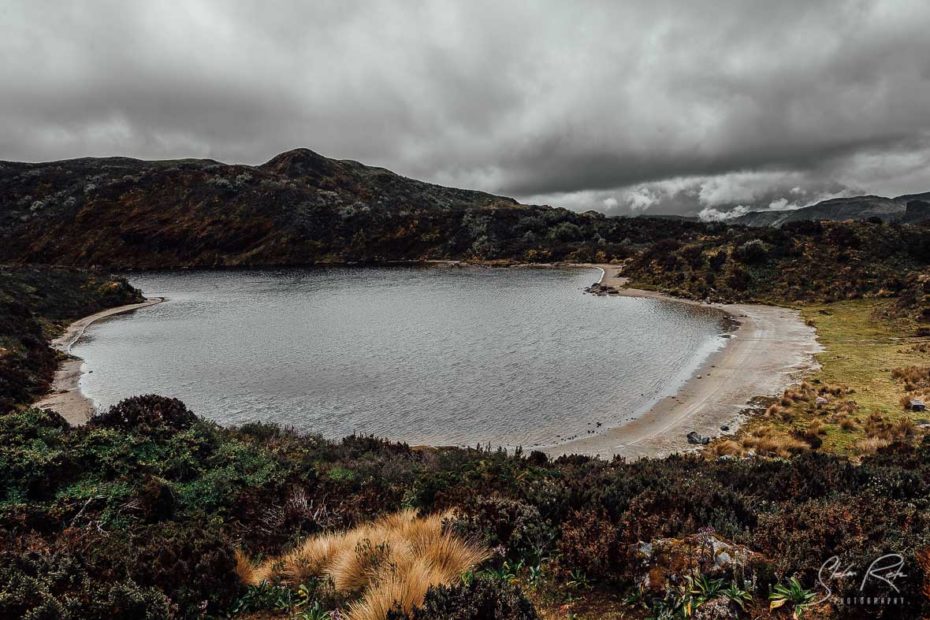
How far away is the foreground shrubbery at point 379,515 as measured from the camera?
17.4 feet

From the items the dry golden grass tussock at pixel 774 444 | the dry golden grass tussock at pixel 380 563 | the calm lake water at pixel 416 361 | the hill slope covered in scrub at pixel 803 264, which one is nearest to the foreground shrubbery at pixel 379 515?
the dry golden grass tussock at pixel 380 563

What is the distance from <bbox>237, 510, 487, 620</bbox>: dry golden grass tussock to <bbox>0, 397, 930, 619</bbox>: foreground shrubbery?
205mm

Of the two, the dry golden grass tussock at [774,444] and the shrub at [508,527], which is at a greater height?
the shrub at [508,527]

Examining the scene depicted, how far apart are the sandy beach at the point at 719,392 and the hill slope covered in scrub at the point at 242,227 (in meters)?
80.4

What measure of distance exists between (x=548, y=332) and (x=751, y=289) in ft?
102

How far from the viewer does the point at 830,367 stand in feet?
83.5

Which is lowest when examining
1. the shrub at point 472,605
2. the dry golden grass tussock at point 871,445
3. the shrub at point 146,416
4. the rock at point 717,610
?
the dry golden grass tussock at point 871,445

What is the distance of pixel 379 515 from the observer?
878 cm

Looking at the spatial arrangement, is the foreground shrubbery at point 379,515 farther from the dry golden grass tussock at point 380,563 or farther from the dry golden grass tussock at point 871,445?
the dry golden grass tussock at point 871,445

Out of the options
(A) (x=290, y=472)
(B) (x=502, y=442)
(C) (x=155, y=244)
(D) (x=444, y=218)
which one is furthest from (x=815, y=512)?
(C) (x=155, y=244)

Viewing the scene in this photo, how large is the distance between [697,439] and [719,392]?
6767mm

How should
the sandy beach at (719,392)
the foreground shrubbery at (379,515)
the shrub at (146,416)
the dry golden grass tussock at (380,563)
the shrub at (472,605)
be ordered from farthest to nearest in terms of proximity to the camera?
1. the sandy beach at (719,392)
2. the shrub at (146,416)
3. the foreground shrubbery at (379,515)
4. the dry golden grass tussock at (380,563)
5. the shrub at (472,605)

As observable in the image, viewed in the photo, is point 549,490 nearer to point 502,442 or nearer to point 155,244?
point 502,442

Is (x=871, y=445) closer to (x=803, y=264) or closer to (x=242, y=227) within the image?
(x=803, y=264)
